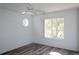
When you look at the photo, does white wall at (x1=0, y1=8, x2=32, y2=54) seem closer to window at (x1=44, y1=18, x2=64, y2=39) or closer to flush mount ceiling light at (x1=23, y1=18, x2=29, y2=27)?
flush mount ceiling light at (x1=23, y1=18, x2=29, y2=27)

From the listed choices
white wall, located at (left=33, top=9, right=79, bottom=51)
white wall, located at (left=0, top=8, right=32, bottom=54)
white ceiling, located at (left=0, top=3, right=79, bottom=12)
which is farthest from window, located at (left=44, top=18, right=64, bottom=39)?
white wall, located at (left=0, top=8, right=32, bottom=54)

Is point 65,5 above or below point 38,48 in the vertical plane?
above

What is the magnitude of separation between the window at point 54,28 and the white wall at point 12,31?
1.27ft

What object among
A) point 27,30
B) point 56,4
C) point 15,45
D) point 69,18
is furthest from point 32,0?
point 15,45

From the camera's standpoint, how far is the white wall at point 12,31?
66.5 inches

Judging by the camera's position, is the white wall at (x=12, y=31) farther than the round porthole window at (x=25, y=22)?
No

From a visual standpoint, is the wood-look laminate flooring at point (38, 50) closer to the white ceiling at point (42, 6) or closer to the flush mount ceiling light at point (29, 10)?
the flush mount ceiling light at point (29, 10)

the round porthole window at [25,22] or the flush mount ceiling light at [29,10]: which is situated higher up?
the flush mount ceiling light at [29,10]

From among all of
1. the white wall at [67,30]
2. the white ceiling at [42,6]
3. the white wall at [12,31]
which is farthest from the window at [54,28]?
the white wall at [12,31]

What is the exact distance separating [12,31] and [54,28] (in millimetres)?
917

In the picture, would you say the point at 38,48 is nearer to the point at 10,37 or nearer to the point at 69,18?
the point at 10,37

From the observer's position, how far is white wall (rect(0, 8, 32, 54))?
169 cm

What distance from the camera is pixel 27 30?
1.84 metres

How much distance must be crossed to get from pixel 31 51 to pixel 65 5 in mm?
1245
